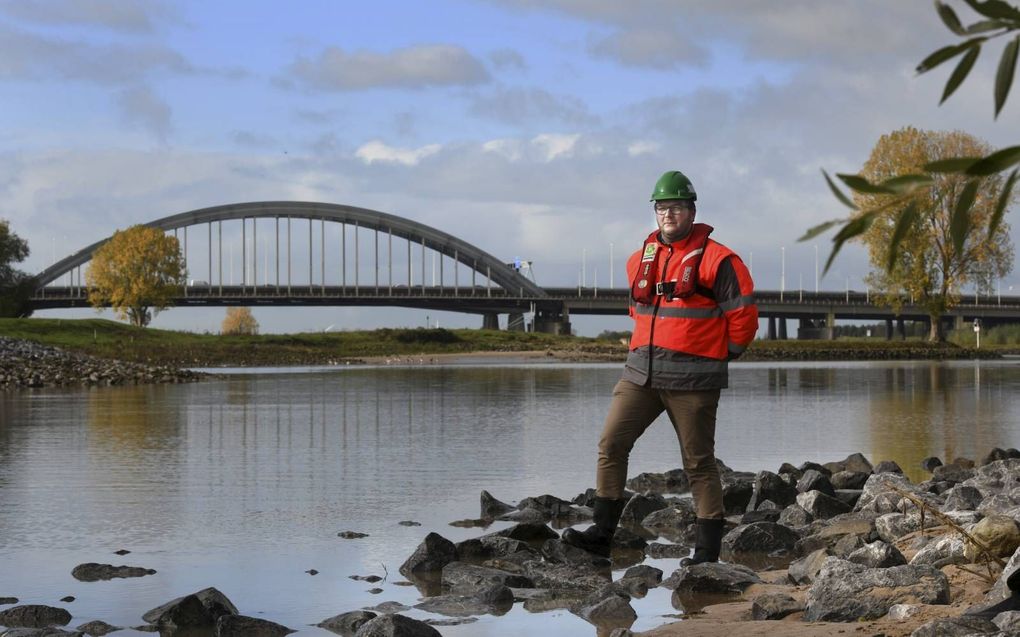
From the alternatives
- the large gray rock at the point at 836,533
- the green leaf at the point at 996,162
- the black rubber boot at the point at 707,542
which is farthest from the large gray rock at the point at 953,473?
the green leaf at the point at 996,162

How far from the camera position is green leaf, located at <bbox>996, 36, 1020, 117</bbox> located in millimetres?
2086

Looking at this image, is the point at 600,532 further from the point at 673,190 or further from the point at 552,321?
the point at 552,321

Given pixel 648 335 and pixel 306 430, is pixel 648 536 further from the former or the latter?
pixel 306 430

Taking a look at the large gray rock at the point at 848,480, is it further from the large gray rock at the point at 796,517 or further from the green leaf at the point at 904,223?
the green leaf at the point at 904,223

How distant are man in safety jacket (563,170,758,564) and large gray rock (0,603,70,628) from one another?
2.99 meters

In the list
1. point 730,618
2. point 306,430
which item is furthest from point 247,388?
point 730,618

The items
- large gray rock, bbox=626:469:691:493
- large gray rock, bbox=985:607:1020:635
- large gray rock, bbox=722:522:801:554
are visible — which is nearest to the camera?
large gray rock, bbox=985:607:1020:635

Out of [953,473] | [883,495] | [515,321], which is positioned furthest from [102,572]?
[515,321]

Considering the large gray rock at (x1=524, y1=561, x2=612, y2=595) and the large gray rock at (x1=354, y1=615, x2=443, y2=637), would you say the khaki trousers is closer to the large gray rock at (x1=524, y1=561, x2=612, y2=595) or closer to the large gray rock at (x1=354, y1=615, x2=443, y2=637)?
the large gray rock at (x1=524, y1=561, x2=612, y2=595)

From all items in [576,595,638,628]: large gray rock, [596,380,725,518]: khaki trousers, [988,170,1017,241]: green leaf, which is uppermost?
[988,170,1017,241]: green leaf

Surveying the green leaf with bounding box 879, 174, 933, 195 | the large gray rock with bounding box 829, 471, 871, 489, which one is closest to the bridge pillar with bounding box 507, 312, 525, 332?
the large gray rock with bounding box 829, 471, 871, 489

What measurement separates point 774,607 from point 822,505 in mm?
3083

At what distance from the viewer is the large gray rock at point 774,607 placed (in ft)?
17.5

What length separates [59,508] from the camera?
883cm
